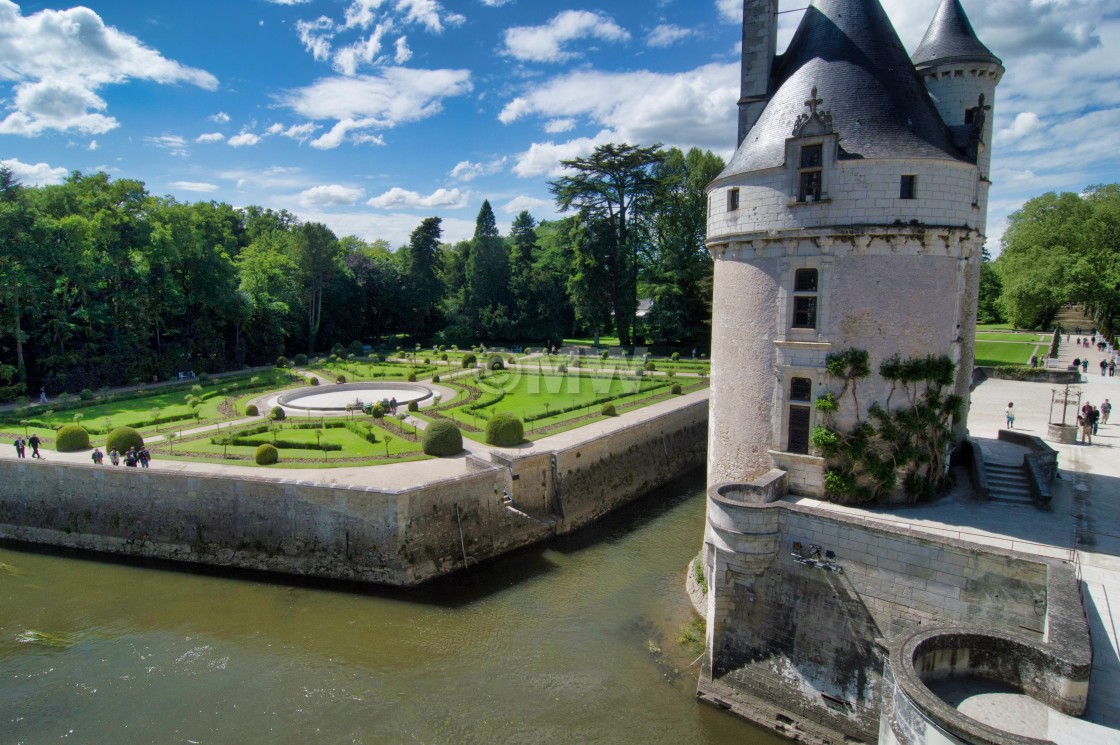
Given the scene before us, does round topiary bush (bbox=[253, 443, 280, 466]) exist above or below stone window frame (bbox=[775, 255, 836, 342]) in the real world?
below

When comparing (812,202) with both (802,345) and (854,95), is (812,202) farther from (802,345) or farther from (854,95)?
(802,345)

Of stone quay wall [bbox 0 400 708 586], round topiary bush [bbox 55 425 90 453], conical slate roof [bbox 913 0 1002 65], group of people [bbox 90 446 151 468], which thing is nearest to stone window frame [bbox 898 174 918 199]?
conical slate roof [bbox 913 0 1002 65]

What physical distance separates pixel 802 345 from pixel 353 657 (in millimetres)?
11968

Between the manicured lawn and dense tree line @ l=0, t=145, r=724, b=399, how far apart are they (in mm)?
18993

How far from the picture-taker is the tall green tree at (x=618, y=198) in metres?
48.8

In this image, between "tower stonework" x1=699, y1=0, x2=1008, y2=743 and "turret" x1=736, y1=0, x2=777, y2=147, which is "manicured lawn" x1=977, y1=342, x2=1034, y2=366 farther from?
"turret" x1=736, y1=0, x2=777, y2=147

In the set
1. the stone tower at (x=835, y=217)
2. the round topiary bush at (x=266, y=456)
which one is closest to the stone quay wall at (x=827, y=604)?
the stone tower at (x=835, y=217)

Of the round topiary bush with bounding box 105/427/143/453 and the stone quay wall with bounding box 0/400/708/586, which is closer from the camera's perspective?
the stone quay wall with bounding box 0/400/708/586

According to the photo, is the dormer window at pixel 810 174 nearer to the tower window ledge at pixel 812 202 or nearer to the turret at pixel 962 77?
the tower window ledge at pixel 812 202

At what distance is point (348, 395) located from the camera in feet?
113

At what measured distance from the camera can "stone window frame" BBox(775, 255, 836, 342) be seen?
39.6ft

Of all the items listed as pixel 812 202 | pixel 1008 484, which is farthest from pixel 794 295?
pixel 1008 484

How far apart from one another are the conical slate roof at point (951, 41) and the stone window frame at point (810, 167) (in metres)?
4.99

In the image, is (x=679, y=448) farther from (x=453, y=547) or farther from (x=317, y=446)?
(x=317, y=446)
